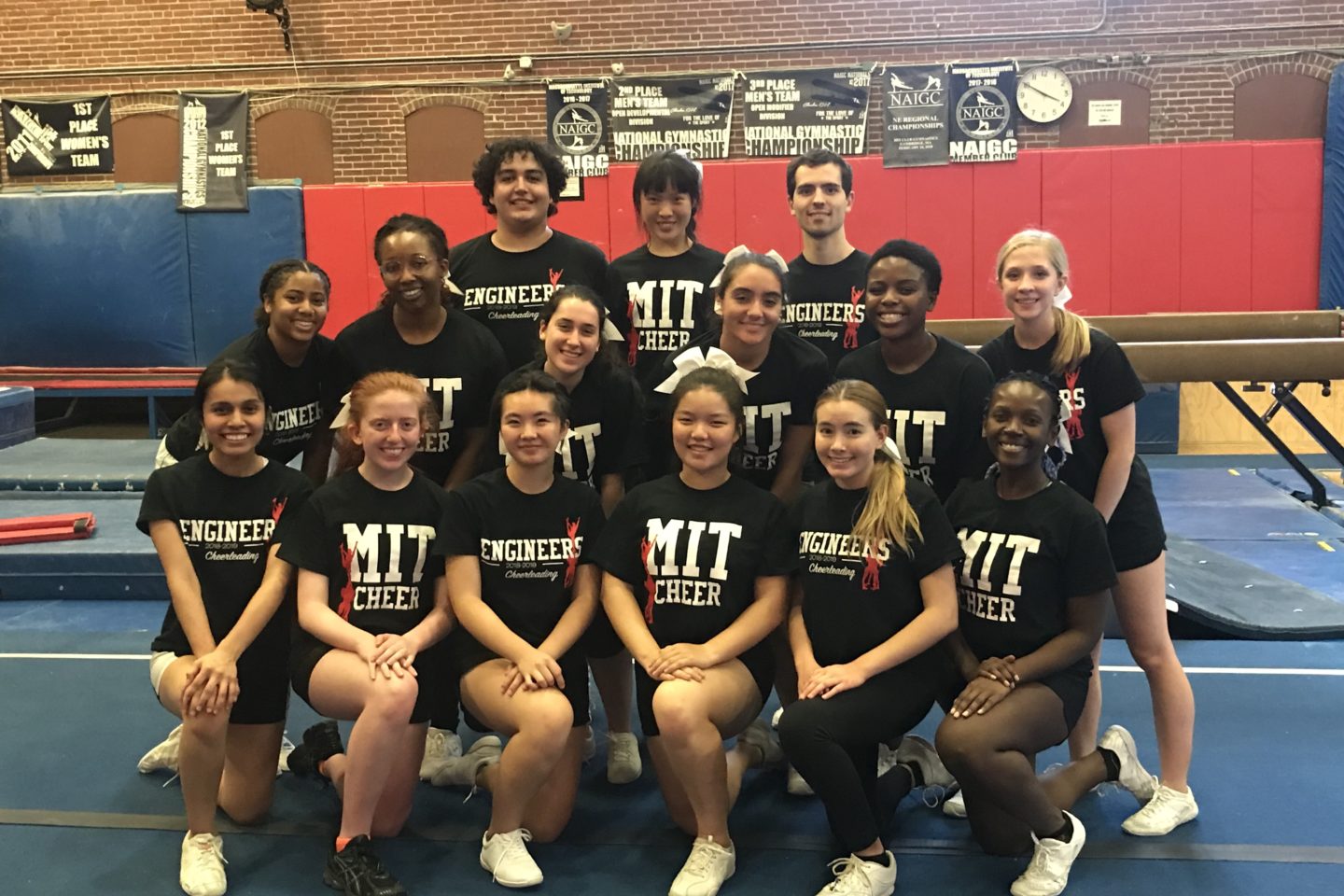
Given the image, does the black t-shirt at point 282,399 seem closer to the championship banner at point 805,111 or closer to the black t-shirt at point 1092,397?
the black t-shirt at point 1092,397

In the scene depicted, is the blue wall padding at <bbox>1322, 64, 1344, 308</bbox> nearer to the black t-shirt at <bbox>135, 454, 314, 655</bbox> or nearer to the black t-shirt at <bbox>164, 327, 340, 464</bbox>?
the black t-shirt at <bbox>164, 327, 340, 464</bbox>

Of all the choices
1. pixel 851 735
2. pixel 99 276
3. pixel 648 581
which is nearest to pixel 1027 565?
pixel 851 735

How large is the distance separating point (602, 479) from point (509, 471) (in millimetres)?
416

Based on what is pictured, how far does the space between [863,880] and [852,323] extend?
1.71 m

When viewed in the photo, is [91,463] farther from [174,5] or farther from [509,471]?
[174,5]

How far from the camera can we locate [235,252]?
10570 mm

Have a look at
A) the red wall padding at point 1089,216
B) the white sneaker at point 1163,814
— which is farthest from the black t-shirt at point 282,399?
the red wall padding at point 1089,216

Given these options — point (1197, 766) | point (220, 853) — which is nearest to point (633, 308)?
point (220, 853)

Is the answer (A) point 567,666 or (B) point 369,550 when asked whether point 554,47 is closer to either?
(B) point 369,550

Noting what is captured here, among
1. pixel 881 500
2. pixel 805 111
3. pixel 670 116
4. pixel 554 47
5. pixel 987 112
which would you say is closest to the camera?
pixel 881 500

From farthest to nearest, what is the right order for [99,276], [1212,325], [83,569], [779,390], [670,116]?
1. [99,276]
2. [670,116]
3. [1212,325]
4. [83,569]
5. [779,390]

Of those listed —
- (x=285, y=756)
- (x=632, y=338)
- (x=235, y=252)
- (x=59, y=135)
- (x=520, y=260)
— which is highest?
(x=59, y=135)

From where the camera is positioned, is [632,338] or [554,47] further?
[554,47]

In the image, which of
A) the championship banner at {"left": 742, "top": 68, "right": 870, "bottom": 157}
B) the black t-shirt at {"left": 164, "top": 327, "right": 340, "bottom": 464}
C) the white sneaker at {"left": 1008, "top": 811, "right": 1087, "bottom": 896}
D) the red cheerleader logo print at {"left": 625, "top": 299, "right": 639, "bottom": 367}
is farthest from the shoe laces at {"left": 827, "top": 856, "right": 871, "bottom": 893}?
the championship banner at {"left": 742, "top": 68, "right": 870, "bottom": 157}
